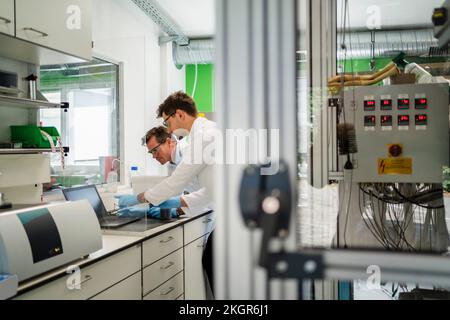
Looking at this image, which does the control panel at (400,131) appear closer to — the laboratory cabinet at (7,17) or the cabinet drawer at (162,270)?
the cabinet drawer at (162,270)

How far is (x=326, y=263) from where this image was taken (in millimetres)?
404

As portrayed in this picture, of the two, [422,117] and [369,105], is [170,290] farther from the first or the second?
[422,117]

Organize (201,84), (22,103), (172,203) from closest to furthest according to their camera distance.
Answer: (22,103) < (172,203) < (201,84)

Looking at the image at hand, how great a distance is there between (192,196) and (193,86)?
8.04ft

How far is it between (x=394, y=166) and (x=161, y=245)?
1.18m

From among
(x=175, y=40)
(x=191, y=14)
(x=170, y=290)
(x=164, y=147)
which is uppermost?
(x=191, y=14)

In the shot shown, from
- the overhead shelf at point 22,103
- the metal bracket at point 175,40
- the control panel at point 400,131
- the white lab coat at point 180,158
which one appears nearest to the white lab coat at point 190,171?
the white lab coat at point 180,158

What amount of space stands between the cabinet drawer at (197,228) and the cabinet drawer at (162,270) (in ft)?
0.38

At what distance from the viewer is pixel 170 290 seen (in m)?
2.05

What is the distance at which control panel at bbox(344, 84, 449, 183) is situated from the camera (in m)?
1.41

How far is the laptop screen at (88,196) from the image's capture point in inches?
67.9

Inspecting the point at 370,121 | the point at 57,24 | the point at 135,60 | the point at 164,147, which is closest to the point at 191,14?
the point at 135,60
